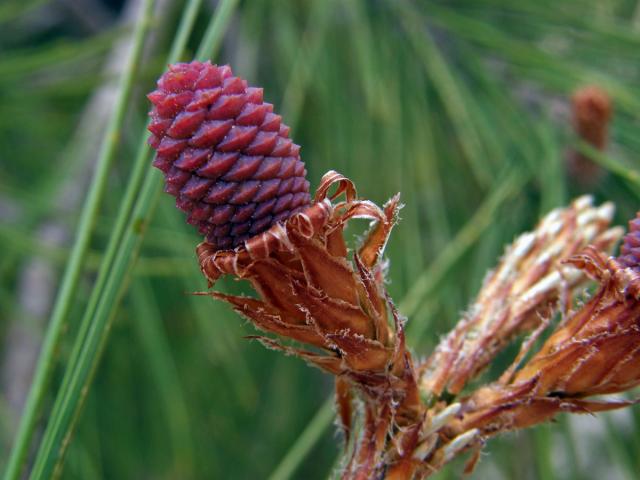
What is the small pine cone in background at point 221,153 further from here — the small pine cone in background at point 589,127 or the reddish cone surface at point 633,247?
the small pine cone in background at point 589,127

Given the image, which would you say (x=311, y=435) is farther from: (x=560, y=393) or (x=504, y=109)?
(x=504, y=109)

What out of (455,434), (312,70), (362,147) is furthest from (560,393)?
(312,70)

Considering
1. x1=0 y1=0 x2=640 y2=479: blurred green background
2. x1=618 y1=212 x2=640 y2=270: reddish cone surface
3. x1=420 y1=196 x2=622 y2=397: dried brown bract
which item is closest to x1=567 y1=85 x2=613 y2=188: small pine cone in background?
x1=0 y1=0 x2=640 y2=479: blurred green background

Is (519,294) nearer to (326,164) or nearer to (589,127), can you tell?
(589,127)

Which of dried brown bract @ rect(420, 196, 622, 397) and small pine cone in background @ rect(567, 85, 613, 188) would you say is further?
small pine cone in background @ rect(567, 85, 613, 188)

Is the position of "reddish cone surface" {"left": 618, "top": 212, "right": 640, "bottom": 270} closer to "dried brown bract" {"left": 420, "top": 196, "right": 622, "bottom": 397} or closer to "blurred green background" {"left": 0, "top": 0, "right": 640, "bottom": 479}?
"dried brown bract" {"left": 420, "top": 196, "right": 622, "bottom": 397}

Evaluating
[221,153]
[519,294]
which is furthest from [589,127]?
[221,153]

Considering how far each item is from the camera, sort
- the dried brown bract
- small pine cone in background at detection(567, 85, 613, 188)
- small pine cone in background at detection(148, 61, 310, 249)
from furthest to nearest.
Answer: small pine cone in background at detection(567, 85, 613, 188) < the dried brown bract < small pine cone in background at detection(148, 61, 310, 249)
